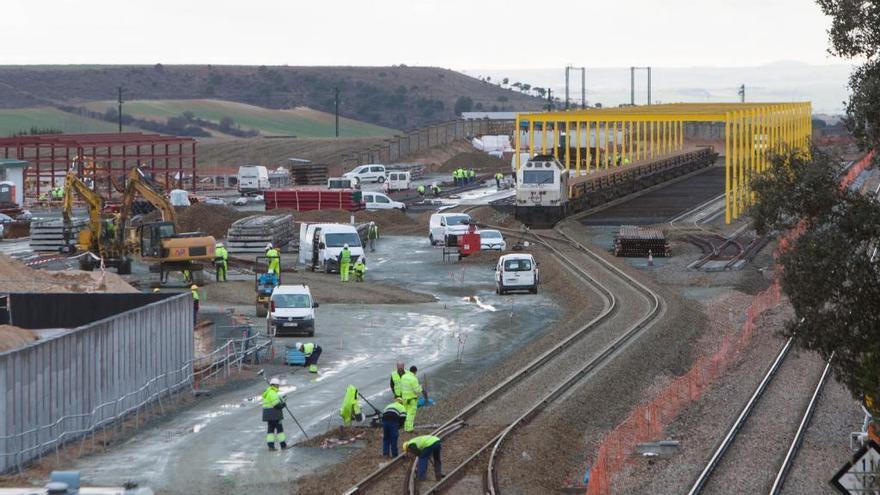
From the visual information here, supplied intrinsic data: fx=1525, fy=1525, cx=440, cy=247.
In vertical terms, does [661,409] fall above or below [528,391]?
below

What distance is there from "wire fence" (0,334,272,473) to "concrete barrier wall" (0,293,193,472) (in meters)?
0.02

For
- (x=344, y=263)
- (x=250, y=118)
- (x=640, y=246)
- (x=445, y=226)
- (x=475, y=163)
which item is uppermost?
(x=250, y=118)

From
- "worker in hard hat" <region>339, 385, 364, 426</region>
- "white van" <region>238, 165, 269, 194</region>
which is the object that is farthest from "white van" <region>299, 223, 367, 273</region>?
"white van" <region>238, 165, 269, 194</region>

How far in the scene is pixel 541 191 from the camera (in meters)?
62.8

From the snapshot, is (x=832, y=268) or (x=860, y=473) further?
(x=832, y=268)

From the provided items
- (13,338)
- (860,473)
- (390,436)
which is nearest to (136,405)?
(13,338)

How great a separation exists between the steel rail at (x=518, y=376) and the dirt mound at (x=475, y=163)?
64995 mm

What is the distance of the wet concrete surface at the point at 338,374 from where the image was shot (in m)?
23.2

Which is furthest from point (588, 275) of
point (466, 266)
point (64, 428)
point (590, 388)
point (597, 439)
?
point (64, 428)

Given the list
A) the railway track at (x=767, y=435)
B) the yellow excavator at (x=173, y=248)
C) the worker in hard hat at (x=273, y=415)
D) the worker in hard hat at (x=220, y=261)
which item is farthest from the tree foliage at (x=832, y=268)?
the worker in hard hat at (x=220, y=261)

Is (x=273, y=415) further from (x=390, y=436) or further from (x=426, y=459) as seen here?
(x=426, y=459)

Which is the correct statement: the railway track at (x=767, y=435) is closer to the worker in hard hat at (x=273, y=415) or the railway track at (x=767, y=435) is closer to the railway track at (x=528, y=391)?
the railway track at (x=528, y=391)

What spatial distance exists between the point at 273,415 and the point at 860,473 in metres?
11.4

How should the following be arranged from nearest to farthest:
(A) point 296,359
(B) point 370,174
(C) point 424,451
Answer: (C) point 424,451 → (A) point 296,359 → (B) point 370,174
